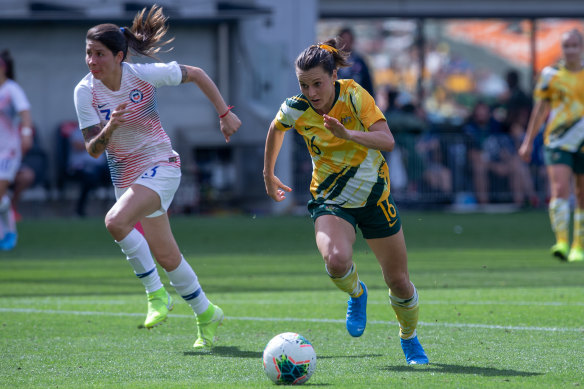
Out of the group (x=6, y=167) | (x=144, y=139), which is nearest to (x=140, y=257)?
(x=144, y=139)

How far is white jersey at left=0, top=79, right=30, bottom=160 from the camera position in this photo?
1279cm

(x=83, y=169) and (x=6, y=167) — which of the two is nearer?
(x=6, y=167)

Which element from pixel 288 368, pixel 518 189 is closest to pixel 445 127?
pixel 518 189

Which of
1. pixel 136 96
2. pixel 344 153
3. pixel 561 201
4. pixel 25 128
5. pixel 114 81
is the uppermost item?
pixel 114 81

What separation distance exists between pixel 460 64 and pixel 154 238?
20.8 meters

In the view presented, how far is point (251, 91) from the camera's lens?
2252 cm

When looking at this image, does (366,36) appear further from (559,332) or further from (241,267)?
(559,332)

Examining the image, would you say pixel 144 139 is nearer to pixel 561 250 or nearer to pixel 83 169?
pixel 561 250

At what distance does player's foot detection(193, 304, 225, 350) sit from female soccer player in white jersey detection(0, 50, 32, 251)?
6.53m

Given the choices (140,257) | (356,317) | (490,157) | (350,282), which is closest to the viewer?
(350,282)

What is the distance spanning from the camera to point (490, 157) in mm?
21594

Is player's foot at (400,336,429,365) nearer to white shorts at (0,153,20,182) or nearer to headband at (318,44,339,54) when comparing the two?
headband at (318,44,339,54)

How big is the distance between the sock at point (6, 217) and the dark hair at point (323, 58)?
27.9 feet

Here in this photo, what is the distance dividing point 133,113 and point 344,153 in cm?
155
